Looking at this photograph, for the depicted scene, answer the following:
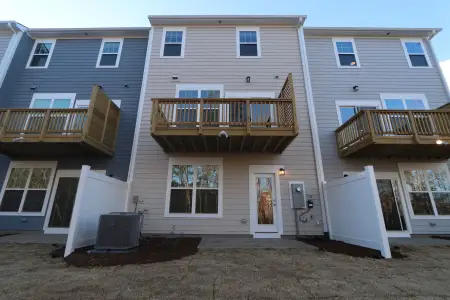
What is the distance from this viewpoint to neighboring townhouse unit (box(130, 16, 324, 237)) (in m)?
5.88

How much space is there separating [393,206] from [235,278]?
21.8ft

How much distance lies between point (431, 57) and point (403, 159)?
16.9 feet

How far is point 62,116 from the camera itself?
6215 mm

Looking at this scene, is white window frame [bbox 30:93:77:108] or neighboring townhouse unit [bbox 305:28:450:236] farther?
white window frame [bbox 30:93:77:108]

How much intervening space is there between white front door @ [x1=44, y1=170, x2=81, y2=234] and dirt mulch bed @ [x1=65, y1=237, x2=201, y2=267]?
307 cm

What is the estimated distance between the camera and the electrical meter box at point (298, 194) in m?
6.28

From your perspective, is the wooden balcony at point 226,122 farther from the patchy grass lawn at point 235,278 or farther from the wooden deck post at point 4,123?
the wooden deck post at point 4,123

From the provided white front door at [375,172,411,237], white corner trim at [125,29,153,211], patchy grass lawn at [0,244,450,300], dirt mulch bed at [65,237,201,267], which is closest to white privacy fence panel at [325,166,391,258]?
patchy grass lawn at [0,244,450,300]

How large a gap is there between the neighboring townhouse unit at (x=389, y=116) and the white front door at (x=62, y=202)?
8.84m

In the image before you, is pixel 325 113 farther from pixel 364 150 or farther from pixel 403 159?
pixel 403 159

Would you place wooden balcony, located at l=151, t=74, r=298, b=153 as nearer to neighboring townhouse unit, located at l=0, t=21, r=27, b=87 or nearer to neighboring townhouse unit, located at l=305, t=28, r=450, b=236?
neighboring townhouse unit, located at l=305, t=28, r=450, b=236

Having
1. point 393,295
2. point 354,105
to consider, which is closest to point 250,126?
point 393,295

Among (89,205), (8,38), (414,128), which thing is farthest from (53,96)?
(414,128)

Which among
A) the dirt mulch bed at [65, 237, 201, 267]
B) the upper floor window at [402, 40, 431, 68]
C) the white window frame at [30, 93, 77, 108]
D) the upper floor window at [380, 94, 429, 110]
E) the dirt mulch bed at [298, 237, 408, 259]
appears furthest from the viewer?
the upper floor window at [402, 40, 431, 68]
